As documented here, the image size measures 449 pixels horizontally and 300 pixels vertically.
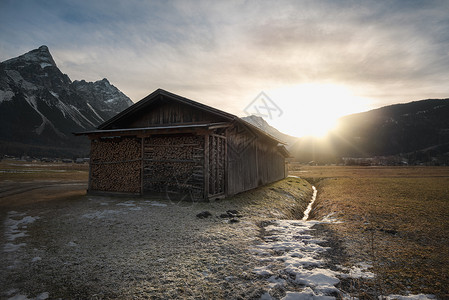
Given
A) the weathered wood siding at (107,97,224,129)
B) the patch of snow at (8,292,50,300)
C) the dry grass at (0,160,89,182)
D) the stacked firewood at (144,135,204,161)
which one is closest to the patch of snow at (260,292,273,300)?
the patch of snow at (8,292,50,300)

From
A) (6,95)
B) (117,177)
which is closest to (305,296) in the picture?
(117,177)

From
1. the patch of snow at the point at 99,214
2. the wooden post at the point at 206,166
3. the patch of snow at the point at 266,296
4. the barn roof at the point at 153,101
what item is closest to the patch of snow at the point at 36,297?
the patch of snow at the point at 266,296

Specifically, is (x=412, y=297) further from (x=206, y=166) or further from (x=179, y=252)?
(x=206, y=166)

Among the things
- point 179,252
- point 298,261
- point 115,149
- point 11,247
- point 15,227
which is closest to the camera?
point 298,261

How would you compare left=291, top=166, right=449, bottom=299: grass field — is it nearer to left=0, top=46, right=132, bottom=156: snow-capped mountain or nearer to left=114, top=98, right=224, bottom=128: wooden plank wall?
left=114, top=98, right=224, bottom=128: wooden plank wall

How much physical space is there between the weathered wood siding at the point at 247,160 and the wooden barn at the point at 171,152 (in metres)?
0.06

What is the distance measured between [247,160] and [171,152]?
5.46 metres

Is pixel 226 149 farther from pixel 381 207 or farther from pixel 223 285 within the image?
pixel 223 285

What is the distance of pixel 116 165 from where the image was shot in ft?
39.9

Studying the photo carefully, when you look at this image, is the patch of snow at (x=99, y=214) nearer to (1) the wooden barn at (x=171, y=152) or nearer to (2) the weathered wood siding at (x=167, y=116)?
(1) the wooden barn at (x=171, y=152)

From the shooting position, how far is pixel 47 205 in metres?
9.07

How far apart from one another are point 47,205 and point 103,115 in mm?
178649

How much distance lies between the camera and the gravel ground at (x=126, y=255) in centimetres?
333

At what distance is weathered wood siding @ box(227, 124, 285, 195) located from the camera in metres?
12.5
